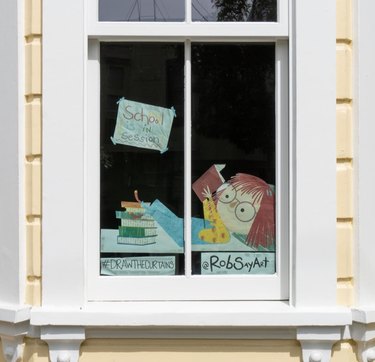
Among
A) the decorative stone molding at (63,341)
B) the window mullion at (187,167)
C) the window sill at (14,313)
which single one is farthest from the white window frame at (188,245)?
the window sill at (14,313)

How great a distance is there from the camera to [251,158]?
3.80 metres

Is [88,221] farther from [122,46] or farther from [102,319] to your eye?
[122,46]

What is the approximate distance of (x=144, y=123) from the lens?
3.79 metres

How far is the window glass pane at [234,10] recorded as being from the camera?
3758mm

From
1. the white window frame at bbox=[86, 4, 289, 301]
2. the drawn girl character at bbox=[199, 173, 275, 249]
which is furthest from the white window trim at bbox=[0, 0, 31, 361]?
the drawn girl character at bbox=[199, 173, 275, 249]

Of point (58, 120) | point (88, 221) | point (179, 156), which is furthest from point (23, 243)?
point (179, 156)

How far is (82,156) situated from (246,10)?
1142 millimetres

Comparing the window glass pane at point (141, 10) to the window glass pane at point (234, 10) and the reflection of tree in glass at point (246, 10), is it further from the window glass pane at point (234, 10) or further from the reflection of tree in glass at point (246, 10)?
the reflection of tree in glass at point (246, 10)

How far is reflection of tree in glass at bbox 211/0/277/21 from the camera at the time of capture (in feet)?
12.3

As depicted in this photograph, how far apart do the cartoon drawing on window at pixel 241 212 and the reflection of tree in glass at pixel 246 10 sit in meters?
0.82

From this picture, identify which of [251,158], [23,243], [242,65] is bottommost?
[23,243]

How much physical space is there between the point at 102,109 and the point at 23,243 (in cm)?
80

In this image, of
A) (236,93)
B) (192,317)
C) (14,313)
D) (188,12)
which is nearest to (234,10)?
(188,12)

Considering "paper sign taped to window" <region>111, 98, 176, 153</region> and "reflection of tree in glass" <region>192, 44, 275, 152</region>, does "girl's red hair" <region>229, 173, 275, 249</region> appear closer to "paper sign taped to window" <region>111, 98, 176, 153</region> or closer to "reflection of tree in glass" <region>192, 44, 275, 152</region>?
"reflection of tree in glass" <region>192, 44, 275, 152</region>
